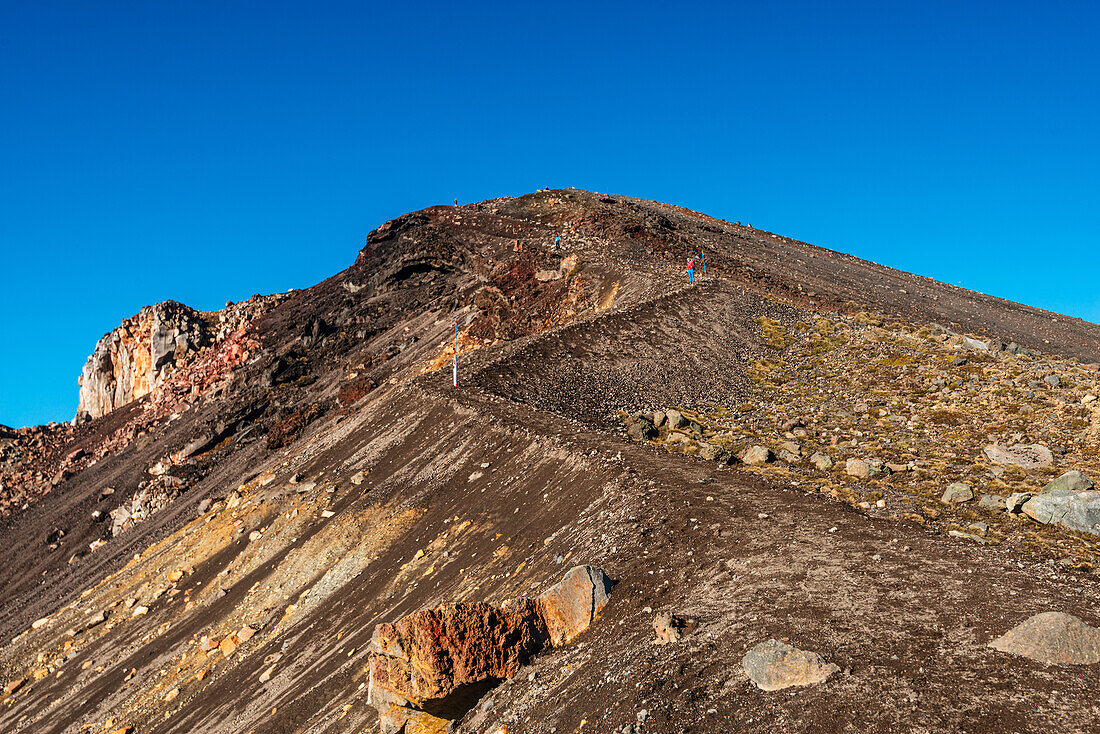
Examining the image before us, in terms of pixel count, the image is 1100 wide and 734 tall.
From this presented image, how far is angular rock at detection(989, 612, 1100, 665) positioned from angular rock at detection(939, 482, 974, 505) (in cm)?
647

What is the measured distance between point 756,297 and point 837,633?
26.2 m

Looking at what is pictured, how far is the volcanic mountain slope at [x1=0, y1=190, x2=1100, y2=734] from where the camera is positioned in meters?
7.99

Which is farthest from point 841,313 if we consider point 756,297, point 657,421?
point 657,421

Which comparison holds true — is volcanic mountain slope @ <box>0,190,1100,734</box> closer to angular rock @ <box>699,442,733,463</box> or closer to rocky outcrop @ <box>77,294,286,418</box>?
angular rock @ <box>699,442,733,463</box>

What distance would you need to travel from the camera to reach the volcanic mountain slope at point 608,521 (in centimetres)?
799

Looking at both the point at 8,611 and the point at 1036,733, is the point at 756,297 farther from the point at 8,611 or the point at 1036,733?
the point at 8,611

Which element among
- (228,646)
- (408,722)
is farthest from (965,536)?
(228,646)

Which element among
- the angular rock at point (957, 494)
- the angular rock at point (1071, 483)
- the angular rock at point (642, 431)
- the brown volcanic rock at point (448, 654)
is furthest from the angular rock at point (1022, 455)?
Answer: the brown volcanic rock at point (448, 654)

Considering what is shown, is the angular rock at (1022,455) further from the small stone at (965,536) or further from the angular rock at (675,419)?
the angular rock at (675,419)

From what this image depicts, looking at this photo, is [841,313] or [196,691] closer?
[196,691]

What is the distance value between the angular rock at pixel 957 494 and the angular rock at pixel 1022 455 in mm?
2997

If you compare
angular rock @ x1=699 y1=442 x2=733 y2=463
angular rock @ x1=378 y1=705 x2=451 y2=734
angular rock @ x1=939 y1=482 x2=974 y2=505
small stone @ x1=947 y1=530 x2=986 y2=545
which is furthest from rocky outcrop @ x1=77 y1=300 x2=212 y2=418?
small stone @ x1=947 y1=530 x2=986 y2=545

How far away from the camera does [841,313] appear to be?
103 feet

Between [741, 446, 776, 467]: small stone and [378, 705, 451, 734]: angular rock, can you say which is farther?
[741, 446, 776, 467]: small stone
